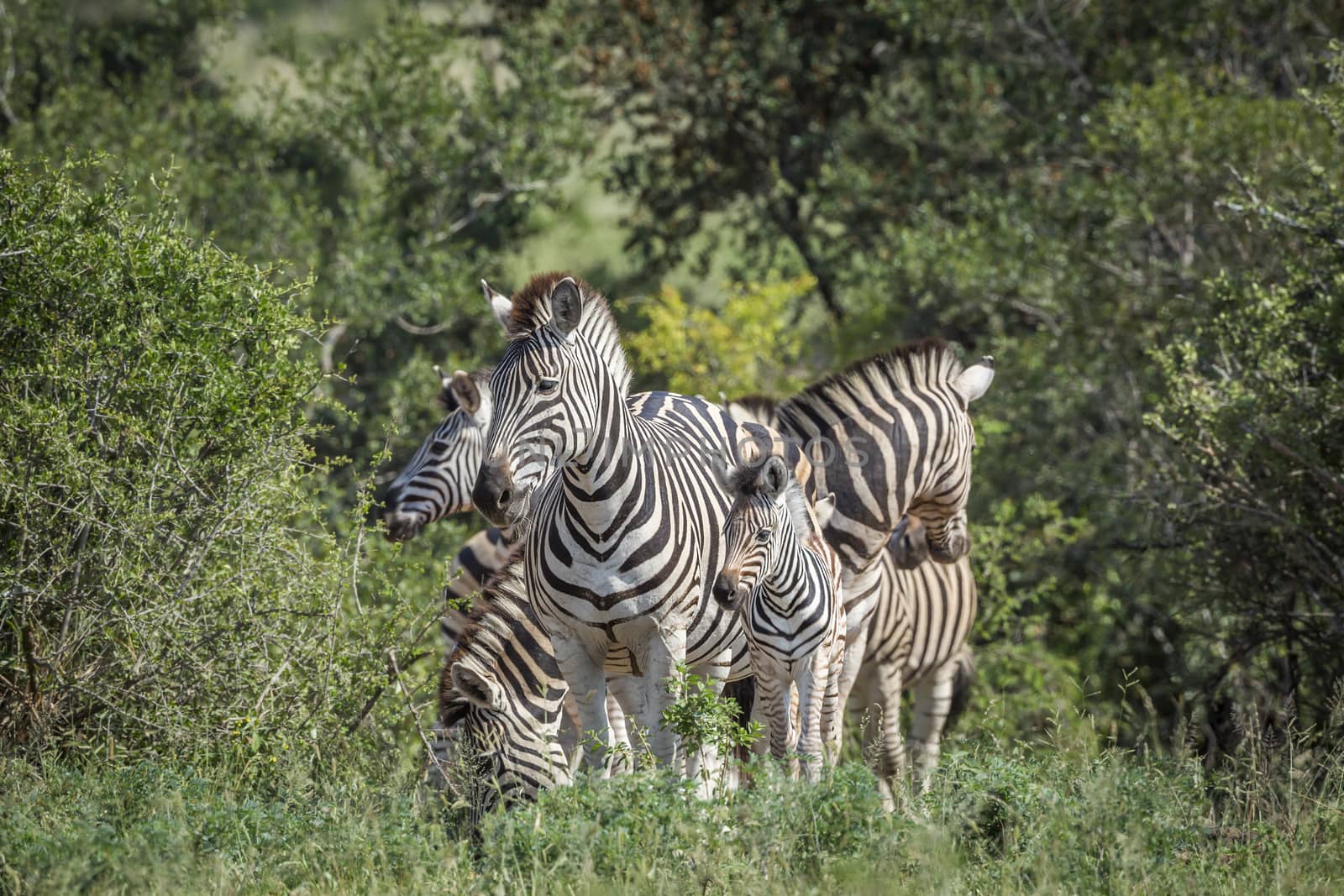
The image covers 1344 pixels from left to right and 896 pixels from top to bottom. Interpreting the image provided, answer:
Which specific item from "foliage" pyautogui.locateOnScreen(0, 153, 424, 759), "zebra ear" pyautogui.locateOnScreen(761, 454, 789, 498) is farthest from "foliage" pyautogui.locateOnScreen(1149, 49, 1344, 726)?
"foliage" pyautogui.locateOnScreen(0, 153, 424, 759)

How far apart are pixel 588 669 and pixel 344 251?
875cm

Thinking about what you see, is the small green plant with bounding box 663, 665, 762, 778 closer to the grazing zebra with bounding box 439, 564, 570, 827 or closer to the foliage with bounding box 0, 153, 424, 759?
the grazing zebra with bounding box 439, 564, 570, 827

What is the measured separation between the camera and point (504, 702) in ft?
22.2

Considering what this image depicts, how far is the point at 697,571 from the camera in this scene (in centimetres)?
660

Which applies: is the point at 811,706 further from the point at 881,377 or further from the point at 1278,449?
the point at 1278,449

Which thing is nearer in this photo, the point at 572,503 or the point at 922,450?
the point at 572,503

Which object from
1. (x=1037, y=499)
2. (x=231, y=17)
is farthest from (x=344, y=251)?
(x=1037, y=499)

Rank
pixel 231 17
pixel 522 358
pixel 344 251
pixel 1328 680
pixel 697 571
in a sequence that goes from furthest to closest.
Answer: pixel 231 17 → pixel 344 251 → pixel 1328 680 → pixel 697 571 → pixel 522 358

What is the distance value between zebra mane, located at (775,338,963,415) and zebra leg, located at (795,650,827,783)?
80.7 inches

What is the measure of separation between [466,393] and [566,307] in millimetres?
2483

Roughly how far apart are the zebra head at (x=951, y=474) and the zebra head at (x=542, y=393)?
2383mm

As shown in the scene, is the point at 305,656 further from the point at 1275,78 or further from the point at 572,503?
the point at 1275,78

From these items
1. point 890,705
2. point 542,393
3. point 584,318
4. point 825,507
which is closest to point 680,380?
point 890,705

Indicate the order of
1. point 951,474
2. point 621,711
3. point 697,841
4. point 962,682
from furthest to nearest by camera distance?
point 962,682, point 951,474, point 621,711, point 697,841
